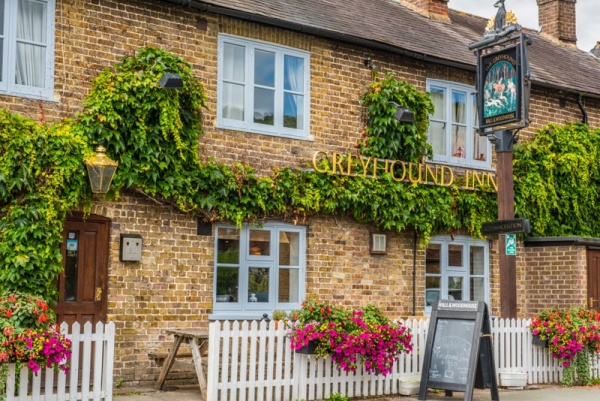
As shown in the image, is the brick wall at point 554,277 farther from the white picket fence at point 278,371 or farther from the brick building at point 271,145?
the white picket fence at point 278,371

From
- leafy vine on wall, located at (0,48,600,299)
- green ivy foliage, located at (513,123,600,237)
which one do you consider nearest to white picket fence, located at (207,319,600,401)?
leafy vine on wall, located at (0,48,600,299)

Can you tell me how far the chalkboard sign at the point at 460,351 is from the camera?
10484 mm

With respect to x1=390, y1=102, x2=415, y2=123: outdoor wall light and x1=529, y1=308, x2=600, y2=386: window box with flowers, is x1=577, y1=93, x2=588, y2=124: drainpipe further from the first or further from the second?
x1=529, y1=308, x2=600, y2=386: window box with flowers

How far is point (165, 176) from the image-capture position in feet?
38.9

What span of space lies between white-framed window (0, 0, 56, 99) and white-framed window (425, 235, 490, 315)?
292 inches

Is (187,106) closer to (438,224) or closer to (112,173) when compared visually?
(112,173)

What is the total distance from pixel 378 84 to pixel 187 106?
12.6 ft

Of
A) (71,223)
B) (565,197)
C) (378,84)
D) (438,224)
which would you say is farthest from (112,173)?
(565,197)

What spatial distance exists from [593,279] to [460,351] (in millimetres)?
6497

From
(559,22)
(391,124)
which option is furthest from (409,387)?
(559,22)

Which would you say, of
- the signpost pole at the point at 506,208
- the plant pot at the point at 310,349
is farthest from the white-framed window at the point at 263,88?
the plant pot at the point at 310,349

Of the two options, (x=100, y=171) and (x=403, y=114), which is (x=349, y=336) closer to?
(x=100, y=171)

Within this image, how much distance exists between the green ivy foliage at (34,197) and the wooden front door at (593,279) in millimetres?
9895

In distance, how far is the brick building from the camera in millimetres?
11562
